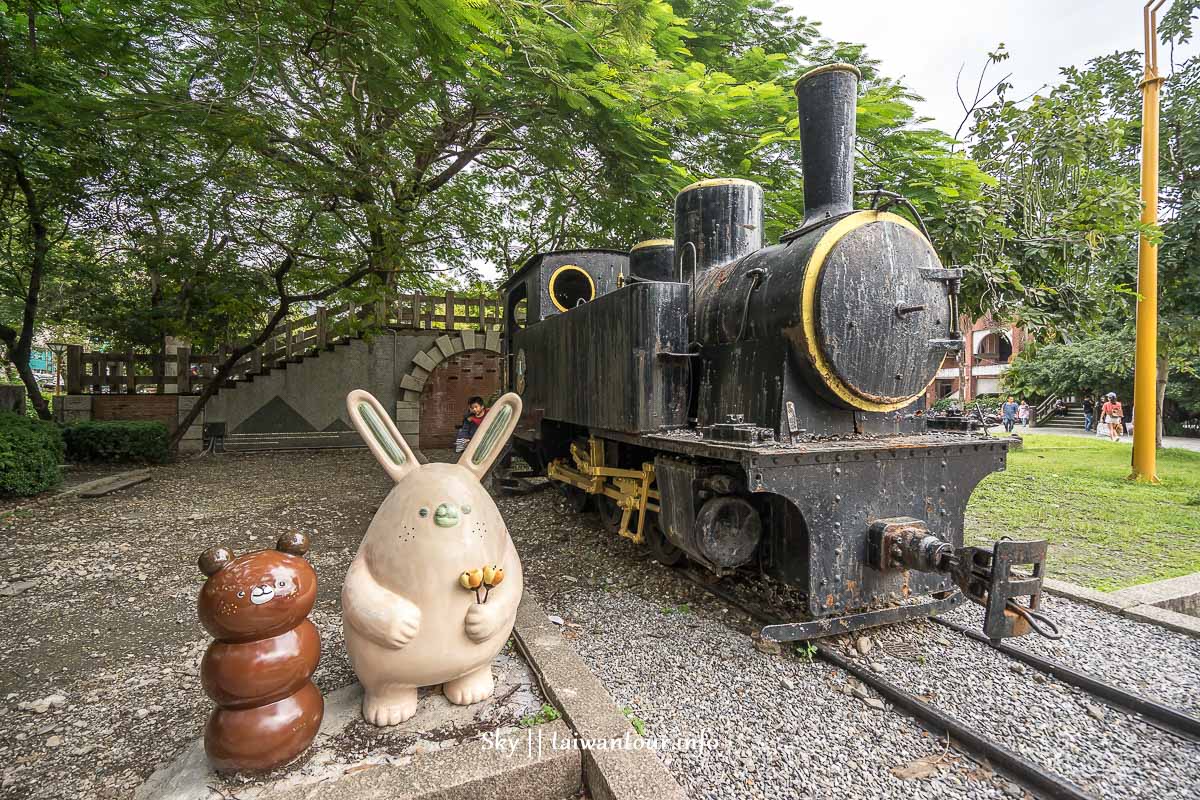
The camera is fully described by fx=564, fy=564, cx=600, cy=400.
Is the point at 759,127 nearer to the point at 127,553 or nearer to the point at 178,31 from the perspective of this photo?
the point at 178,31

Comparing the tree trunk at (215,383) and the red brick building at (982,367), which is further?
the red brick building at (982,367)

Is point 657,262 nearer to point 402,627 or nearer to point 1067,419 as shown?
point 402,627

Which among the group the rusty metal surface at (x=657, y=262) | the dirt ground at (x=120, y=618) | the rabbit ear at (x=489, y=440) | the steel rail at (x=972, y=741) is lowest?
the dirt ground at (x=120, y=618)

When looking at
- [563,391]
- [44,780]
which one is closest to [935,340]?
[563,391]

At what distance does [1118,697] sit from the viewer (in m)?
2.54

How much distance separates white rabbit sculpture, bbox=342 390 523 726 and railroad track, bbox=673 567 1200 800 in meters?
1.81

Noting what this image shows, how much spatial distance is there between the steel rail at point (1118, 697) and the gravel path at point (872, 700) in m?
0.06

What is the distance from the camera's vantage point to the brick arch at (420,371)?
12328 mm

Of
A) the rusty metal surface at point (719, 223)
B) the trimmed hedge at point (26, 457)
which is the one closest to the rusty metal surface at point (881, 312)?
the rusty metal surface at point (719, 223)

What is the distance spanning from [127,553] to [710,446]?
16.8 ft

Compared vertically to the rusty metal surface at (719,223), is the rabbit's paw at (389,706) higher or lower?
lower

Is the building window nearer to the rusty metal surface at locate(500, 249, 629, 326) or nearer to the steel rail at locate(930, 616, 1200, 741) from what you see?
the rusty metal surface at locate(500, 249, 629, 326)

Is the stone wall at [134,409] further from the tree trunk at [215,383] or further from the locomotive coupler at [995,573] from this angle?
the locomotive coupler at [995,573]

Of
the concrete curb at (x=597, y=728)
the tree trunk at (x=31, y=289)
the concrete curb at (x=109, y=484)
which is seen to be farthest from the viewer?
the tree trunk at (x=31, y=289)
